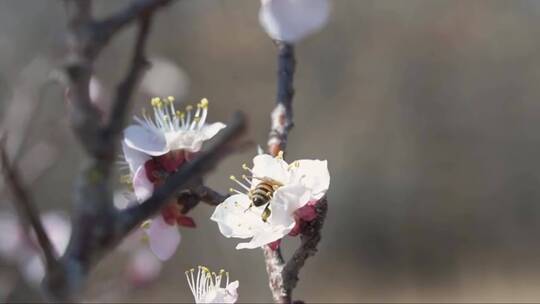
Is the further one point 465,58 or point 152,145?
point 465,58

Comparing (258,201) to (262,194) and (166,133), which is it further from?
(166,133)

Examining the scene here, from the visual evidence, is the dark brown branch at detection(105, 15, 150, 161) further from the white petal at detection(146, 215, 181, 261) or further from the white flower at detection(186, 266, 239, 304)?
the white petal at detection(146, 215, 181, 261)

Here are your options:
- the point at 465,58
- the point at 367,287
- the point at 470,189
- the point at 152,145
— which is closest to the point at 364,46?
the point at 465,58

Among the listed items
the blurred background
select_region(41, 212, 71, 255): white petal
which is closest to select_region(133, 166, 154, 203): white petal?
select_region(41, 212, 71, 255): white petal

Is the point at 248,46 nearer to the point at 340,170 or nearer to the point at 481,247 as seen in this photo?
the point at 340,170

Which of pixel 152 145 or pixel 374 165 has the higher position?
pixel 374 165

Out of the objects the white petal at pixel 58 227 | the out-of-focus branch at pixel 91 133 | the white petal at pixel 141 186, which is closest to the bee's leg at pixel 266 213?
the white petal at pixel 141 186

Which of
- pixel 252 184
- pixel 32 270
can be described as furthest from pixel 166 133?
pixel 32 270
